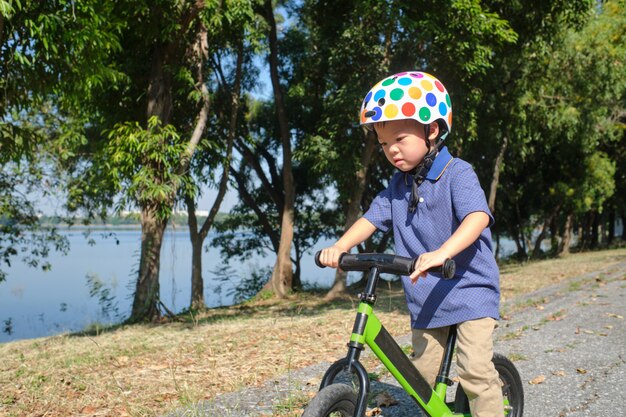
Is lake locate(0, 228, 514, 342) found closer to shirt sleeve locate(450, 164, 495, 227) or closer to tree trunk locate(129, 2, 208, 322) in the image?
tree trunk locate(129, 2, 208, 322)

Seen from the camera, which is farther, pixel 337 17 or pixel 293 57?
pixel 293 57

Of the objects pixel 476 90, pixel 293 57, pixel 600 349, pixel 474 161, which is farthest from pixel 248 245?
pixel 600 349

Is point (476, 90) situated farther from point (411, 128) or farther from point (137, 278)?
point (411, 128)

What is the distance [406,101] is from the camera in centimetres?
281

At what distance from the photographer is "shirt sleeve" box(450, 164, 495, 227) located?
9.25 ft

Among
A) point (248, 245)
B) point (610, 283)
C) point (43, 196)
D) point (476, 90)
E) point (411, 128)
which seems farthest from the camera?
point (248, 245)

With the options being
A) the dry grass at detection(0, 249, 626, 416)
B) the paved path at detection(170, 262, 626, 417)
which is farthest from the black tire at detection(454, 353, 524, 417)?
the dry grass at detection(0, 249, 626, 416)

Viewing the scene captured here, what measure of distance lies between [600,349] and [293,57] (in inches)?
516

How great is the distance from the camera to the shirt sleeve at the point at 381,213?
10.4ft

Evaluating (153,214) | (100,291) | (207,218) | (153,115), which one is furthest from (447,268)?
(207,218)

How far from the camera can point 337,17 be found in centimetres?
1421

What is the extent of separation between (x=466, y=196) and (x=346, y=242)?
0.61 meters

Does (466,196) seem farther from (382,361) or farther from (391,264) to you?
(382,361)

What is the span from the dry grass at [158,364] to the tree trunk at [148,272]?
5.41 feet
